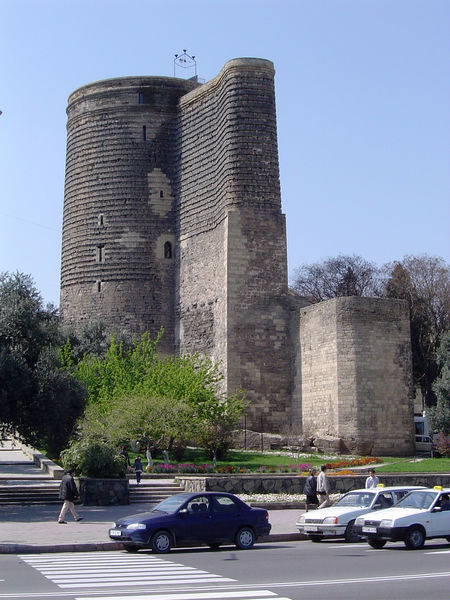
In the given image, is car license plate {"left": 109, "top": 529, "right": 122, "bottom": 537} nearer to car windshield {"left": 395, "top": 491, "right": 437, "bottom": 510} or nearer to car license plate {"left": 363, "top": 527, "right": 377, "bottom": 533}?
car license plate {"left": 363, "top": 527, "right": 377, "bottom": 533}

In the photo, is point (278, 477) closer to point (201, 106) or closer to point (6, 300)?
point (6, 300)

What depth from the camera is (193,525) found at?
45.5 ft

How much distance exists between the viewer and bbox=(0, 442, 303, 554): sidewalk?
14.2 meters

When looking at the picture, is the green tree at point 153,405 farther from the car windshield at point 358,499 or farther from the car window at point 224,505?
the car window at point 224,505

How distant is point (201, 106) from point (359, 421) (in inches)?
691

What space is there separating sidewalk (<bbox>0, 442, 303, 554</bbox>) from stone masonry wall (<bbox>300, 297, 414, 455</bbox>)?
13.7 meters

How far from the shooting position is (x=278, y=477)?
2184cm

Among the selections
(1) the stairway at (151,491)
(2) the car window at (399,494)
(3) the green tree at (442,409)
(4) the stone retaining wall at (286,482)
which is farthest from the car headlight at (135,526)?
(3) the green tree at (442,409)

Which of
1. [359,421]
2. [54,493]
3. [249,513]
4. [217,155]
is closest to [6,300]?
[54,493]

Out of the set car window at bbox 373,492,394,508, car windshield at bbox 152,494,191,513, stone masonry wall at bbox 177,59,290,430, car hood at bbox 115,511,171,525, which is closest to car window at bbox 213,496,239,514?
car windshield at bbox 152,494,191,513

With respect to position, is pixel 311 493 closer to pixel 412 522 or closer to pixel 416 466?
pixel 412 522

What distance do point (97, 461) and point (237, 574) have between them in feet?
34.5

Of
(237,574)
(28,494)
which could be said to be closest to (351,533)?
(237,574)

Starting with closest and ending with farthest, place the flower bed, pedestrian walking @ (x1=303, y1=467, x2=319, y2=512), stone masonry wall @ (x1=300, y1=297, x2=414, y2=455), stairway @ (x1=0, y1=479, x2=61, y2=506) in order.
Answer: pedestrian walking @ (x1=303, y1=467, x2=319, y2=512) → stairway @ (x1=0, y1=479, x2=61, y2=506) → the flower bed → stone masonry wall @ (x1=300, y1=297, x2=414, y2=455)
